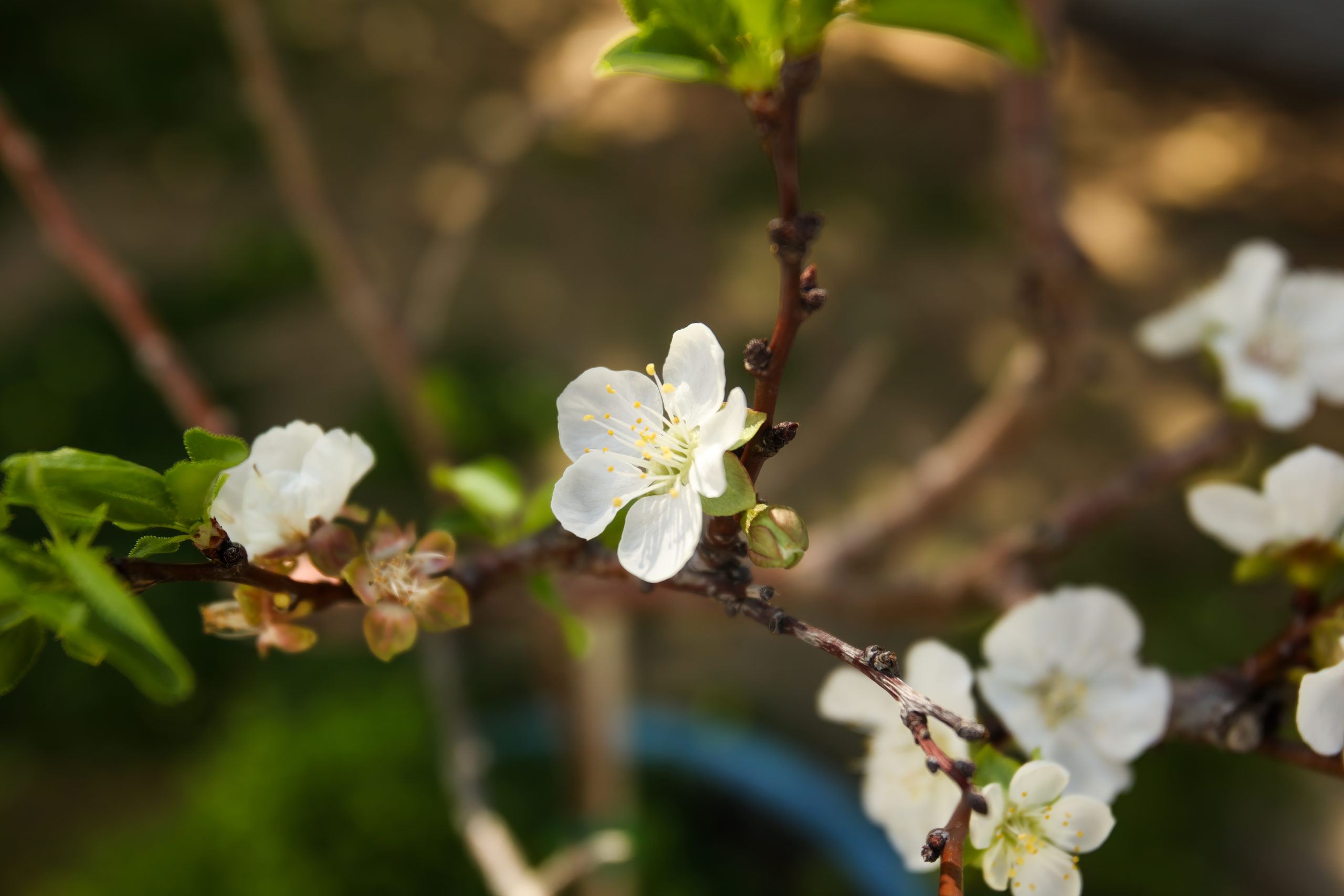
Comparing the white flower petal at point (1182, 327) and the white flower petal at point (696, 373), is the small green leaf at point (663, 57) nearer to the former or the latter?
the white flower petal at point (696, 373)

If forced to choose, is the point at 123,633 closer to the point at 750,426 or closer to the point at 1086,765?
the point at 750,426

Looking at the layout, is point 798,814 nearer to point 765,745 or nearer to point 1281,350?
point 765,745

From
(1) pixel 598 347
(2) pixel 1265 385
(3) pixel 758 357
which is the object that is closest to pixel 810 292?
(3) pixel 758 357

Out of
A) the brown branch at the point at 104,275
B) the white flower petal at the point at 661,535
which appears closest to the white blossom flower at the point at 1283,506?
the white flower petal at the point at 661,535

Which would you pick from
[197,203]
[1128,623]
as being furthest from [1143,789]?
[197,203]

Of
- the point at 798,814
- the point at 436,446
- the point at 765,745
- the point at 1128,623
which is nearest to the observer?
the point at 1128,623

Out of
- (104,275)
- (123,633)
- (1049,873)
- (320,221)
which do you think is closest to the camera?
(123,633)
